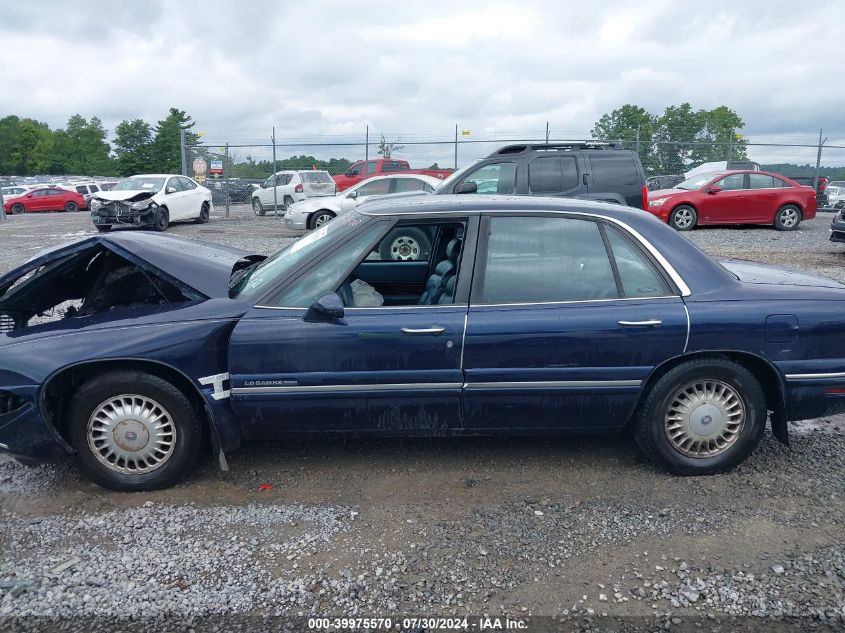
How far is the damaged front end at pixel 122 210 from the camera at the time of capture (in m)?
16.7

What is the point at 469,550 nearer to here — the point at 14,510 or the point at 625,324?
the point at 625,324

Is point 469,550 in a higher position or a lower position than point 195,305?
lower

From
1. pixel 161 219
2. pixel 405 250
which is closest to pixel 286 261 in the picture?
pixel 405 250

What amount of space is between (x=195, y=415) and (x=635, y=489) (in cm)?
232

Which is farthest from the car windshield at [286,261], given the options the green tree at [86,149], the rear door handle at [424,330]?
the green tree at [86,149]

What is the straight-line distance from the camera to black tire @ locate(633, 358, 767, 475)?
11.8ft

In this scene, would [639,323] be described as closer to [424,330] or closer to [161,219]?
[424,330]

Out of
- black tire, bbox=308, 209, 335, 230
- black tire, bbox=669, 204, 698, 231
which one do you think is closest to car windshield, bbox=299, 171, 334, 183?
black tire, bbox=308, 209, 335, 230

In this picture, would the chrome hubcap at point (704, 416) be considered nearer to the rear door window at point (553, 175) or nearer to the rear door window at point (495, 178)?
the rear door window at point (553, 175)

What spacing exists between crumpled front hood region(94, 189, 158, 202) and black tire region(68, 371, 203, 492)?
14729 mm

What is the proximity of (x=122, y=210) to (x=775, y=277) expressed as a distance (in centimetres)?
1598

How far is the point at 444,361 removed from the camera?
349 centimetres

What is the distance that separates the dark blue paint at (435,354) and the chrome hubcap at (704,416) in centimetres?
22

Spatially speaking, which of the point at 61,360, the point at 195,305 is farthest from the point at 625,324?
the point at 61,360
